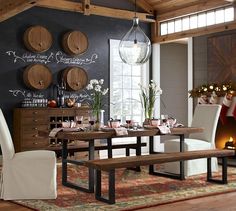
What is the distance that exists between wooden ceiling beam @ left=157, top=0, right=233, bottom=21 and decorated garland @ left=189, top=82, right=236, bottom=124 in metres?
1.52

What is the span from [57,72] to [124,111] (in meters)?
1.74

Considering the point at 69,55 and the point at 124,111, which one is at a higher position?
the point at 69,55

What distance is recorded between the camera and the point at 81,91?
8359mm

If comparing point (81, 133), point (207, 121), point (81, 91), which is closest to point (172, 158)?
point (81, 133)

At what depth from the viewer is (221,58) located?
7945 mm

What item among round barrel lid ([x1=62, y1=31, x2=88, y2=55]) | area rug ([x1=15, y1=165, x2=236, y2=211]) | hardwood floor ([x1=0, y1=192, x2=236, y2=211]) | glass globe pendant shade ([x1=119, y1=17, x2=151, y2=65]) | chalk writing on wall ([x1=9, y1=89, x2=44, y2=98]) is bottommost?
hardwood floor ([x1=0, y1=192, x2=236, y2=211])

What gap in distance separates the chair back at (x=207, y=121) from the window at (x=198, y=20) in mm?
2238

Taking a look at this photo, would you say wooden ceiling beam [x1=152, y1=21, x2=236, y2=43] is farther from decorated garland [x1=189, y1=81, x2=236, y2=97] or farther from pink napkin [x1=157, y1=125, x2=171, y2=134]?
pink napkin [x1=157, y1=125, x2=171, y2=134]

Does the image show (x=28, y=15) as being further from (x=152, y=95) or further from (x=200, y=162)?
(x=200, y=162)

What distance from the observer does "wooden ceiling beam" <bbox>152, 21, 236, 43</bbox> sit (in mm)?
7864

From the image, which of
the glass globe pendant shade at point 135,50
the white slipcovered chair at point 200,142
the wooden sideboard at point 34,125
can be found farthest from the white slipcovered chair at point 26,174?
the wooden sideboard at point 34,125

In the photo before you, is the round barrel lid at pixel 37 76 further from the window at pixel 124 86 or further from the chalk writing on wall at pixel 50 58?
the window at pixel 124 86

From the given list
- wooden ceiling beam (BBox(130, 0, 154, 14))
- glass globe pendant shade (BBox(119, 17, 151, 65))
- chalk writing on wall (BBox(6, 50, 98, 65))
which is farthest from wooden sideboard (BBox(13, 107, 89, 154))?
wooden ceiling beam (BBox(130, 0, 154, 14))

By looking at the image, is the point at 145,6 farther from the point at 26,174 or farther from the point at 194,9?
the point at 26,174
